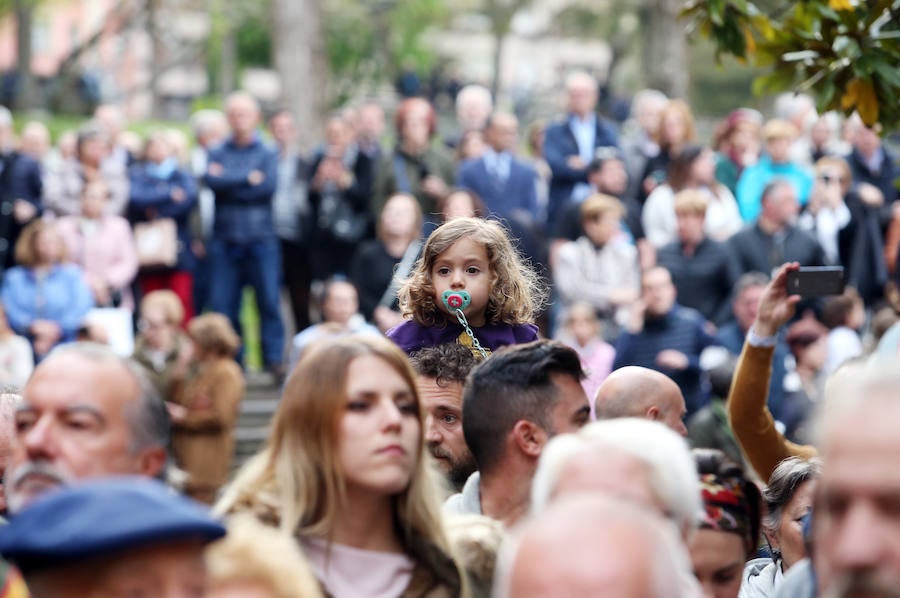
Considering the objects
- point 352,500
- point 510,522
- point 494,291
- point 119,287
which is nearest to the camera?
point 352,500

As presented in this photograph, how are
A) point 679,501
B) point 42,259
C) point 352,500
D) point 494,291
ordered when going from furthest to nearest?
point 42,259 < point 494,291 < point 352,500 < point 679,501

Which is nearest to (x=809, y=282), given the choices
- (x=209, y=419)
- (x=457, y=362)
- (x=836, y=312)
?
(x=457, y=362)

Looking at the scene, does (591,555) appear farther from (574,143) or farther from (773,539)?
(574,143)

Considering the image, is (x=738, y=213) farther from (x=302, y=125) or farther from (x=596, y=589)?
(x=596, y=589)

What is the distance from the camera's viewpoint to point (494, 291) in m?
6.57

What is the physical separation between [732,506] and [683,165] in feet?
27.8

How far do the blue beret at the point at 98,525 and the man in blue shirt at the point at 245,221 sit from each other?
35.0 feet

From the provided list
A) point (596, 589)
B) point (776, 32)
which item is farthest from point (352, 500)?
point (776, 32)

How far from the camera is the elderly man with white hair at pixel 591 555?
9.97 ft

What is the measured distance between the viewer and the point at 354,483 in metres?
4.34

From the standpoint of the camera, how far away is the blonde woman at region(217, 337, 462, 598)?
14.1 ft

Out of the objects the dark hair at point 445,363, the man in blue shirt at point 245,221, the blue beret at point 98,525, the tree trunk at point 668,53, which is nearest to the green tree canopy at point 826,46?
the dark hair at point 445,363

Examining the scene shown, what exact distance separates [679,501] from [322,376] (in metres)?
1.05

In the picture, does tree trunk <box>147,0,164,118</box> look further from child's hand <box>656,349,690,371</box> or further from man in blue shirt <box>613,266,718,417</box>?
child's hand <box>656,349,690,371</box>
